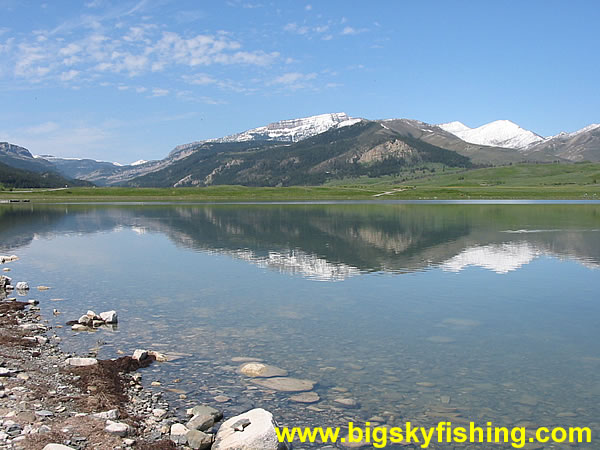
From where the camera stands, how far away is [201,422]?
13.3 m

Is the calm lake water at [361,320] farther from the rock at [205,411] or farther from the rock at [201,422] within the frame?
the rock at [201,422]

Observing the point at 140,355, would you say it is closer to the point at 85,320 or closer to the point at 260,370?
the point at 260,370

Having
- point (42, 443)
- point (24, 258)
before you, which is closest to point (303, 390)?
point (42, 443)

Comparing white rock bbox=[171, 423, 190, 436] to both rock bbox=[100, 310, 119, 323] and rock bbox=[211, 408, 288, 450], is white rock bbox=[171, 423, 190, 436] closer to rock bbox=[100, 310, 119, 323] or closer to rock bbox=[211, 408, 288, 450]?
rock bbox=[211, 408, 288, 450]

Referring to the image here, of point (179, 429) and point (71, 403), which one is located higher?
point (71, 403)

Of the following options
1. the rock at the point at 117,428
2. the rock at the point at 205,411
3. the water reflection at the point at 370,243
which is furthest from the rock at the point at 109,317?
the water reflection at the point at 370,243

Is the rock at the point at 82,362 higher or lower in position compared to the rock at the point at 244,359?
higher

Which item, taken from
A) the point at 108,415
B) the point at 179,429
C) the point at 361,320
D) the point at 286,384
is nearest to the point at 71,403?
the point at 108,415

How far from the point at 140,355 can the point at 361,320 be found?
36.0ft

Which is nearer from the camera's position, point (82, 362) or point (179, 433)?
Answer: point (179, 433)

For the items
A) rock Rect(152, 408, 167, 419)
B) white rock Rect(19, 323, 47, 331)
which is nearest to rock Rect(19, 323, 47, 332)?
white rock Rect(19, 323, 47, 331)

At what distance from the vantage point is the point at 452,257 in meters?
46.3

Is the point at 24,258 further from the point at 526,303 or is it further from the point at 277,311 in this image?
the point at 526,303

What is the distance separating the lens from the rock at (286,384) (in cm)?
1617
